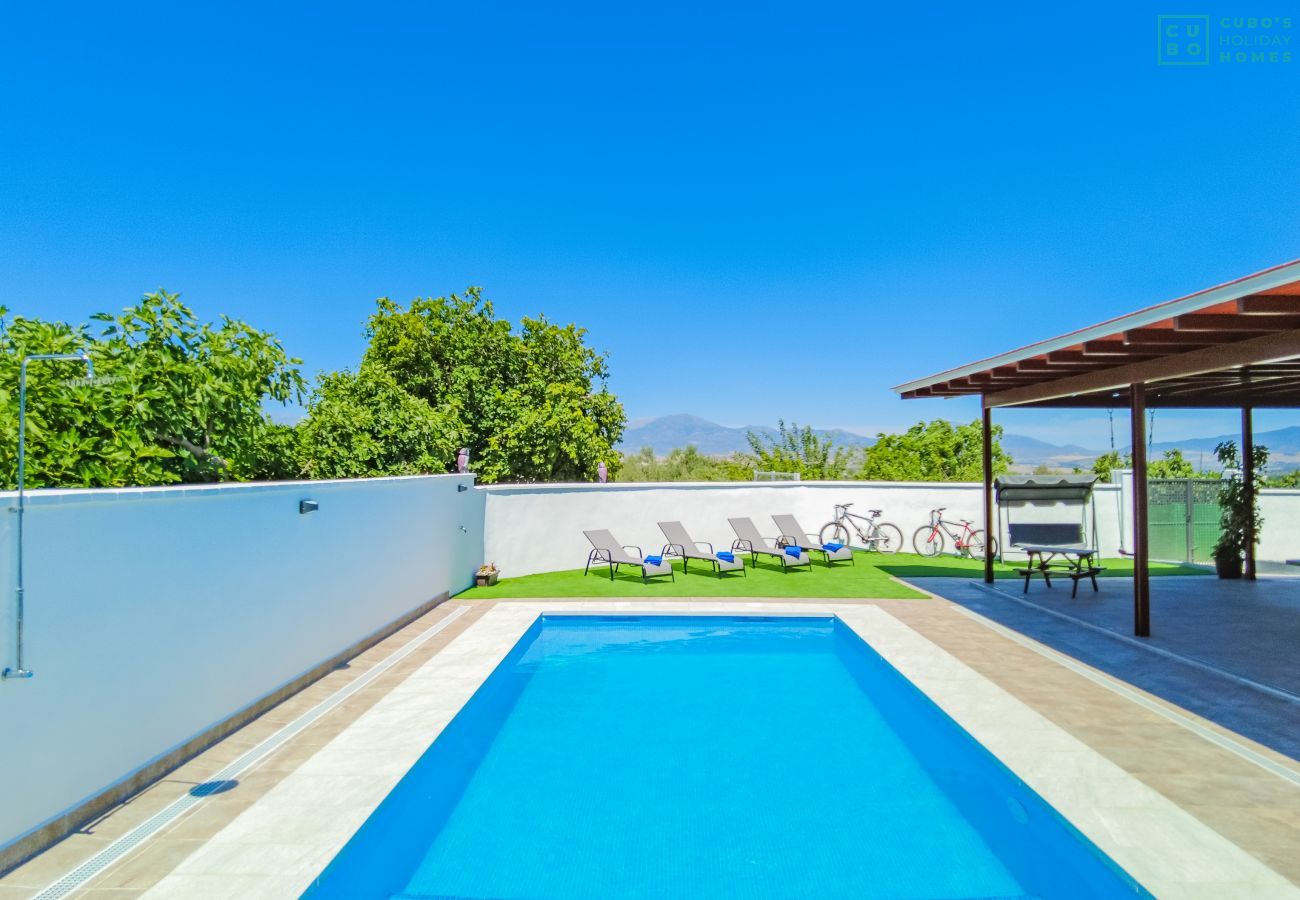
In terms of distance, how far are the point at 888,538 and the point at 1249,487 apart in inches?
222

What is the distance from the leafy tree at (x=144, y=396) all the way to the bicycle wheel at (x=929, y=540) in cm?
1124

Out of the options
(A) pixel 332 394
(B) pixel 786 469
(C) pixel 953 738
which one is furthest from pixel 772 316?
(C) pixel 953 738

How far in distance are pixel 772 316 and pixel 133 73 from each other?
116ft

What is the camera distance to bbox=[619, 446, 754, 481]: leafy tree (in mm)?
26244

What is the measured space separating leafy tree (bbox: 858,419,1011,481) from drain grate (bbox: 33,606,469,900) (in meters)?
20.6

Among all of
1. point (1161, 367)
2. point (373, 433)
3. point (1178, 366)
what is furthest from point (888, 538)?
point (373, 433)

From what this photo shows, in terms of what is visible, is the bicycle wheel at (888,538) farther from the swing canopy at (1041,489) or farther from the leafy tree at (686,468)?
the leafy tree at (686,468)

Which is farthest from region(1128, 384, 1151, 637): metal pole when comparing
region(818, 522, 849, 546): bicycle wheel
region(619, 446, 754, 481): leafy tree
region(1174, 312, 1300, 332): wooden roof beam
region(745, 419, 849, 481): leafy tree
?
region(619, 446, 754, 481): leafy tree

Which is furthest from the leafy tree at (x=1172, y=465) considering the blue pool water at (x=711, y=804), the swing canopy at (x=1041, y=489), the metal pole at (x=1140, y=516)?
the blue pool water at (x=711, y=804)

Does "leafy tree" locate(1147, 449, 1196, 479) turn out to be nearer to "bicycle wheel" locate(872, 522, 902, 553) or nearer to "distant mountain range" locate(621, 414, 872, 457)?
"bicycle wheel" locate(872, 522, 902, 553)

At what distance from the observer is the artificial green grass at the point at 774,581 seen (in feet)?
33.2

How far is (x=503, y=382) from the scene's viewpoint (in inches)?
831

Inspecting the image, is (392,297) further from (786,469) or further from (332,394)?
(786,469)

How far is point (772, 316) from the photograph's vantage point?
47125 mm
